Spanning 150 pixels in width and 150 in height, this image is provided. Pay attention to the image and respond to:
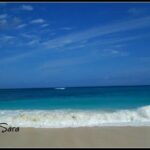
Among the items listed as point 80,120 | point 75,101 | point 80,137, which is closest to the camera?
point 80,137

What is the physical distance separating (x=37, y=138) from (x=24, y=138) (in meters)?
0.22

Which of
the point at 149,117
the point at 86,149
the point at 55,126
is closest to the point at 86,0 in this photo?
the point at 86,149

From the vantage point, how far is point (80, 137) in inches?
191

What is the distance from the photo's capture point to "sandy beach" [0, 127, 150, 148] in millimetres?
4541

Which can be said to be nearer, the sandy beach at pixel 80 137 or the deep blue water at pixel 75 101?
the sandy beach at pixel 80 137

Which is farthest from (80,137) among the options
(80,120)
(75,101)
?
(75,101)

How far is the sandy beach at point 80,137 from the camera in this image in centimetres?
454

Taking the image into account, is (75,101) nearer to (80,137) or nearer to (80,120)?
(80,120)

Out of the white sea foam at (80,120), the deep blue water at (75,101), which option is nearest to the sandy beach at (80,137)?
the white sea foam at (80,120)

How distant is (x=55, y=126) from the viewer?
5.74 m

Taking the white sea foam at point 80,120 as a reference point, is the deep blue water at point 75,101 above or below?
above

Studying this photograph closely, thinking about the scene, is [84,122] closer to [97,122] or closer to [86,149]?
[97,122]

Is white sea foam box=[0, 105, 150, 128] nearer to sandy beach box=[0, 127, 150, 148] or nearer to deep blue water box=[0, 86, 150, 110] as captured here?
sandy beach box=[0, 127, 150, 148]

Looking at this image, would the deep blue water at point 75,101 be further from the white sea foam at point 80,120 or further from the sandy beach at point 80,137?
the sandy beach at point 80,137
